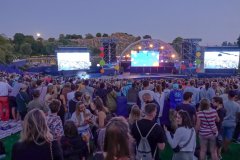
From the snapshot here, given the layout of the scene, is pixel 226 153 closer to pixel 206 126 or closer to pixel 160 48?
pixel 206 126

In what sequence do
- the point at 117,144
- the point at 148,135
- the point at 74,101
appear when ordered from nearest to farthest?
the point at 117,144, the point at 148,135, the point at 74,101

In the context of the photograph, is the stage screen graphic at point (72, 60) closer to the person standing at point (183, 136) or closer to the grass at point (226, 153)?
the grass at point (226, 153)

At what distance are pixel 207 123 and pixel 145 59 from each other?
36.0m

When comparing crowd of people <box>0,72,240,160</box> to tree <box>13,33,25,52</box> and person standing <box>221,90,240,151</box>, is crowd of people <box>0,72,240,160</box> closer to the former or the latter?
person standing <box>221,90,240,151</box>

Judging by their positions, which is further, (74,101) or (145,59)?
(145,59)

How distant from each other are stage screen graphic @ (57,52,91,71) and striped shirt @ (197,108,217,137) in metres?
29.9

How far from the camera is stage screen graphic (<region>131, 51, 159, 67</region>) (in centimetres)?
4247

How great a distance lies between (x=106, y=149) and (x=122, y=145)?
0.56ft

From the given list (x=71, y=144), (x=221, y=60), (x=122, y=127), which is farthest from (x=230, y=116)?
(x=221, y=60)

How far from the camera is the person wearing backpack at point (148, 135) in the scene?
485 cm

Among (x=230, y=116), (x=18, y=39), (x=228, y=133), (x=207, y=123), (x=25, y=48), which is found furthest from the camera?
(x=18, y=39)

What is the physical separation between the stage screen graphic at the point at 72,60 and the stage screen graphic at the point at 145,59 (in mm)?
6875

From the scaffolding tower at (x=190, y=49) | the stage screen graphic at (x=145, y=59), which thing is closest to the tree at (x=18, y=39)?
the stage screen graphic at (x=145, y=59)

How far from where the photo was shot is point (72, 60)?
36.4 meters
